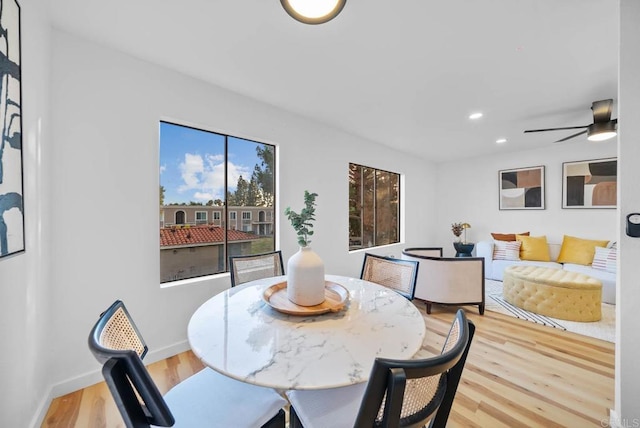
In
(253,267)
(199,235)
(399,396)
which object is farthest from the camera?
(199,235)

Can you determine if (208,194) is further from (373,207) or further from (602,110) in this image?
(602,110)

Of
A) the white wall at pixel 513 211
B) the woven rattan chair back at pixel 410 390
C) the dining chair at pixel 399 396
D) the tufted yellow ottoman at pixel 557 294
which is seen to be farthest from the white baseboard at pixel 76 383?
the white wall at pixel 513 211

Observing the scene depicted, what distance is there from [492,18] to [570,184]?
178 inches

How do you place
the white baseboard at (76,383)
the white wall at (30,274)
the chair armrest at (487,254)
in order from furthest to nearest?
1. the chair armrest at (487,254)
2. the white baseboard at (76,383)
3. the white wall at (30,274)

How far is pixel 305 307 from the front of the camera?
1.23 m

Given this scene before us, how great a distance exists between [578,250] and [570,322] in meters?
1.97

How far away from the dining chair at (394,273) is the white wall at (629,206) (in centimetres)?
103

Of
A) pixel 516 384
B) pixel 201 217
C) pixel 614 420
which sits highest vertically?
pixel 201 217

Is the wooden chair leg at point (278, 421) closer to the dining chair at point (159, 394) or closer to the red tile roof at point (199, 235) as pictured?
the dining chair at point (159, 394)

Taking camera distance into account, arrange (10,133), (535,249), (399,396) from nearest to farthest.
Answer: (399,396) → (10,133) → (535,249)

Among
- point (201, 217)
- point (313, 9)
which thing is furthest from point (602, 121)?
point (201, 217)

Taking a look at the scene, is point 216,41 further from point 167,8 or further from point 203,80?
point 203,80

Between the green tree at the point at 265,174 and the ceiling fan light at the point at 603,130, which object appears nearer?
the ceiling fan light at the point at 603,130

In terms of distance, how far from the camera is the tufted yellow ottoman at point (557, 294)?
2.79 meters
